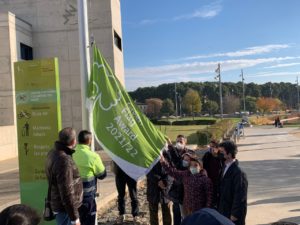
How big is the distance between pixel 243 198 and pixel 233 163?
0.44 meters

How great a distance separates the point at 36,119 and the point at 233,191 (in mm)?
3576

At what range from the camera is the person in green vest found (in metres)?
5.68

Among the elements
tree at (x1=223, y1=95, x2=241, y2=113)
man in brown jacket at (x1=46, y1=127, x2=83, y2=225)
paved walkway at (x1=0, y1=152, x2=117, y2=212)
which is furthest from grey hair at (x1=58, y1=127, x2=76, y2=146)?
tree at (x1=223, y1=95, x2=241, y2=113)

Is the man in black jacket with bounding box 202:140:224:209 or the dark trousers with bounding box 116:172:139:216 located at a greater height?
the man in black jacket with bounding box 202:140:224:209

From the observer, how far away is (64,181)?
15.8ft

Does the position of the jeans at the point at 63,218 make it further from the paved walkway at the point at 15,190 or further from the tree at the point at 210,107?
the tree at the point at 210,107

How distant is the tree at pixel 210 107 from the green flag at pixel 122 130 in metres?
100

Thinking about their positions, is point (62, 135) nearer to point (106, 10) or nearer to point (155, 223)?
point (155, 223)

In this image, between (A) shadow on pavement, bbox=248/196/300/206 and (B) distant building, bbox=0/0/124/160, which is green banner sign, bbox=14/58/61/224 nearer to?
(A) shadow on pavement, bbox=248/196/300/206

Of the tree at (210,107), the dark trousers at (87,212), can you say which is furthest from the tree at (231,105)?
the dark trousers at (87,212)

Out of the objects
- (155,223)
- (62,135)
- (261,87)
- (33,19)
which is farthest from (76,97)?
(261,87)

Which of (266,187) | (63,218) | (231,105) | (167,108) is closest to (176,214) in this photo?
(63,218)

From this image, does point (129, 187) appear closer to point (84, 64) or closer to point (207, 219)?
point (84, 64)

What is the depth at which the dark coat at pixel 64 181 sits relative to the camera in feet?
15.9
